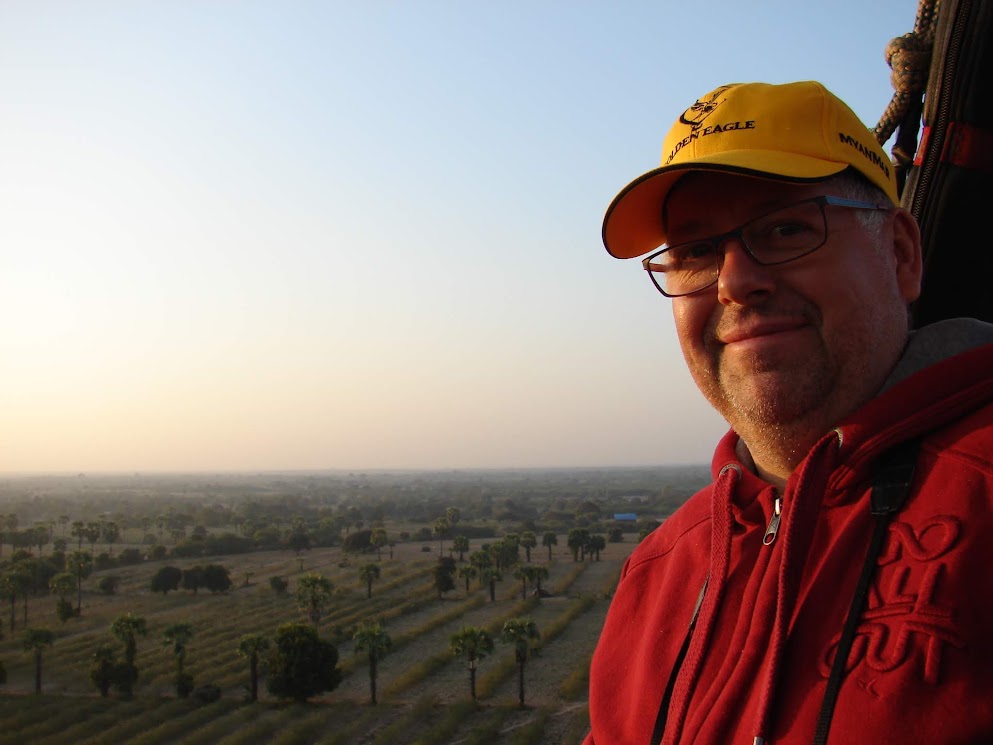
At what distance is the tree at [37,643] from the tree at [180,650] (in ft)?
15.6

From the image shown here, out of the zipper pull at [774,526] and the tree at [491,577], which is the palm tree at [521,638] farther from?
the zipper pull at [774,526]

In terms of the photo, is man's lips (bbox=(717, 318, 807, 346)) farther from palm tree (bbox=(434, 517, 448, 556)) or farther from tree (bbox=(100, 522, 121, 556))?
tree (bbox=(100, 522, 121, 556))

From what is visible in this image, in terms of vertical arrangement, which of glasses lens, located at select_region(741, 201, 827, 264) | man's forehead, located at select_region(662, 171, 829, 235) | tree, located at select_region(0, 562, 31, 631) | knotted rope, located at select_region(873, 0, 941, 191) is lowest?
tree, located at select_region(0, 562, 31, 631)

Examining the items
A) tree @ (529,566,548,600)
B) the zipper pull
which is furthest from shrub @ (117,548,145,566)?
the zipper pull

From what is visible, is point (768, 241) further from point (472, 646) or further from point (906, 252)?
point (472, 646)

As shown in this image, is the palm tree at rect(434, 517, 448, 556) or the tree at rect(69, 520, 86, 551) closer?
the tree at rect(69, 520, 86, 551)

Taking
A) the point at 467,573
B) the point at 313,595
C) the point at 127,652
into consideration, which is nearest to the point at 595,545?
the point at 467,573

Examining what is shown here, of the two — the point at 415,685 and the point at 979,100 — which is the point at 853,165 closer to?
the point at 979,100

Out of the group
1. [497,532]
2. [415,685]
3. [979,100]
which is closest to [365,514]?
[497,532]

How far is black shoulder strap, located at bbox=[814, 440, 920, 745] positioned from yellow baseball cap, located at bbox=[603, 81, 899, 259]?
2.13ft

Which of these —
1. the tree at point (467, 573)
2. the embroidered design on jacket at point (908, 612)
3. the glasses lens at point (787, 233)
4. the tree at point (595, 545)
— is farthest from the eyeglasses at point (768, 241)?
the tree at point (595, 545)

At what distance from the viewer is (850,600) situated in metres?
1.46

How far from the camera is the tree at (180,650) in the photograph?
30.6 metres

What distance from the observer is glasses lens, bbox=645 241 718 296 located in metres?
1.94
